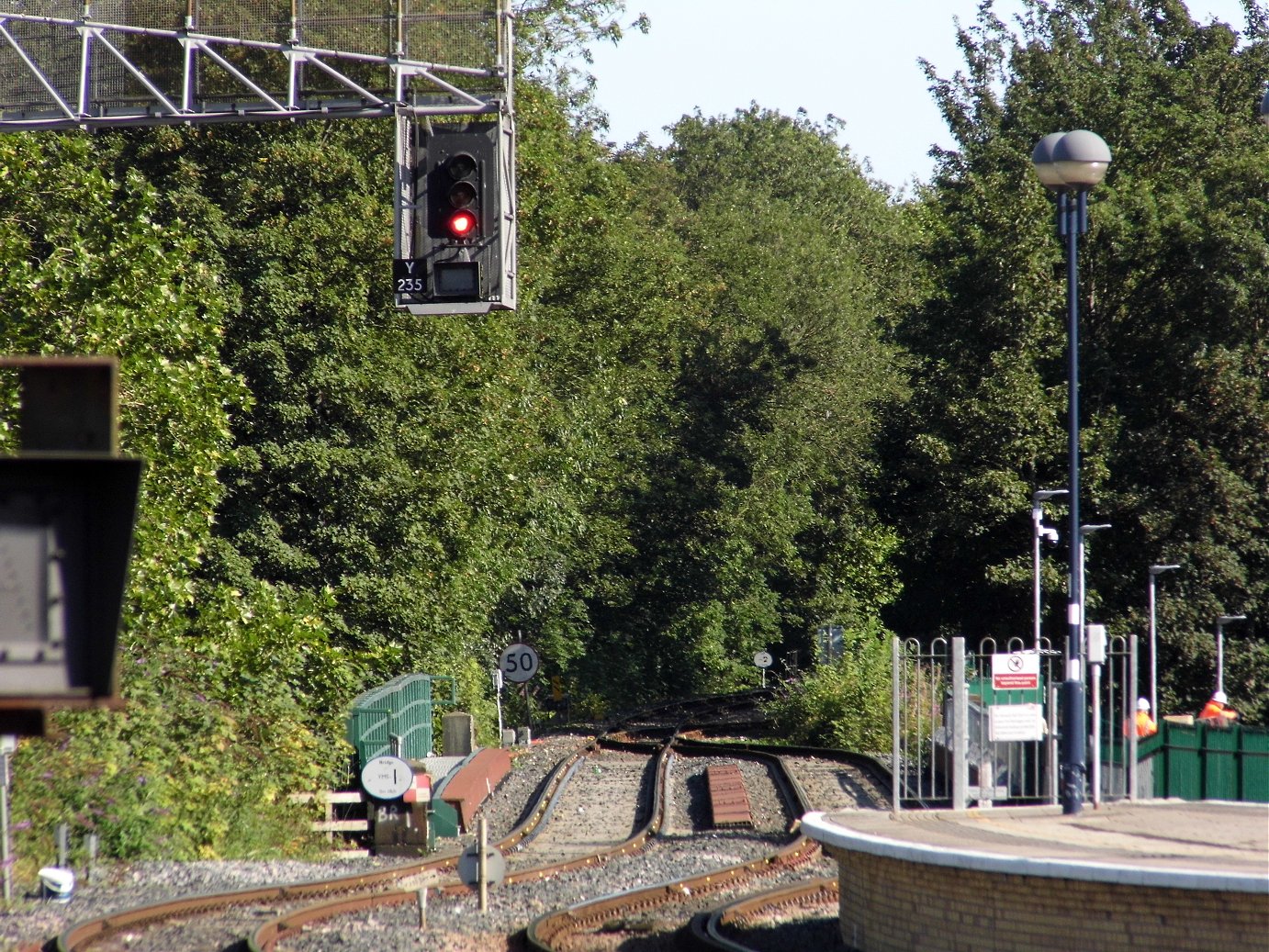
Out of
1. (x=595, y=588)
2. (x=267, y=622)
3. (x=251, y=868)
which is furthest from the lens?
(x=595, y=588)

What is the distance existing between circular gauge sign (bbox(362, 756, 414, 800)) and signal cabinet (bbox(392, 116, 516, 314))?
32.2 feet

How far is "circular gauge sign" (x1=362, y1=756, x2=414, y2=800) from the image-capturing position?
Result: 18812 mm

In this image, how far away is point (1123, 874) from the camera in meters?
9.00

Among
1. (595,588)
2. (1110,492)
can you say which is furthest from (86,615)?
(595,588)

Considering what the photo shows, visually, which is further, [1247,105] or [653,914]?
[1247,105]

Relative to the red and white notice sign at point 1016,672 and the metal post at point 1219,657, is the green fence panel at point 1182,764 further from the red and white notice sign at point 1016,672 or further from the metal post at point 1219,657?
the metal post at point 1219,657

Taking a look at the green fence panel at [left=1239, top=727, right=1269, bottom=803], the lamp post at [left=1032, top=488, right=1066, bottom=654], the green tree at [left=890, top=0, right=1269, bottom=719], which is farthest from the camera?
the green tree at [left=890, top=0, right=1269, bottom=719]

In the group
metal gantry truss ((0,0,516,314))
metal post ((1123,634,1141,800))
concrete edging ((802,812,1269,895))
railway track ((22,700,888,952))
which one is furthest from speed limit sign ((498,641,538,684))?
concrete edging ((802,812,1269,895))

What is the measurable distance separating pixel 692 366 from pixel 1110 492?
80.9ft

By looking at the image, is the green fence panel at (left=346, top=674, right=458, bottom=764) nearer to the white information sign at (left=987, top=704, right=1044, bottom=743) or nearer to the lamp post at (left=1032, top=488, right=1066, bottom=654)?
the white information sign at (left=987, top=704, right=1044, bottom=743)

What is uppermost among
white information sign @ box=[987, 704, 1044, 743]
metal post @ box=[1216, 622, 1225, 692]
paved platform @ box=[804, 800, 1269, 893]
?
white information sign @ box=[987, 704, 1044, 743]

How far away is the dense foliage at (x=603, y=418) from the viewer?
2134 cm

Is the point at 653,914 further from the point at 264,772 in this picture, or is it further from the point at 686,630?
the point at 686,630

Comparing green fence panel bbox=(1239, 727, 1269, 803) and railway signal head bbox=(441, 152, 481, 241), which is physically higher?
railway signal head bbox=(441, 152, 481, 241)
